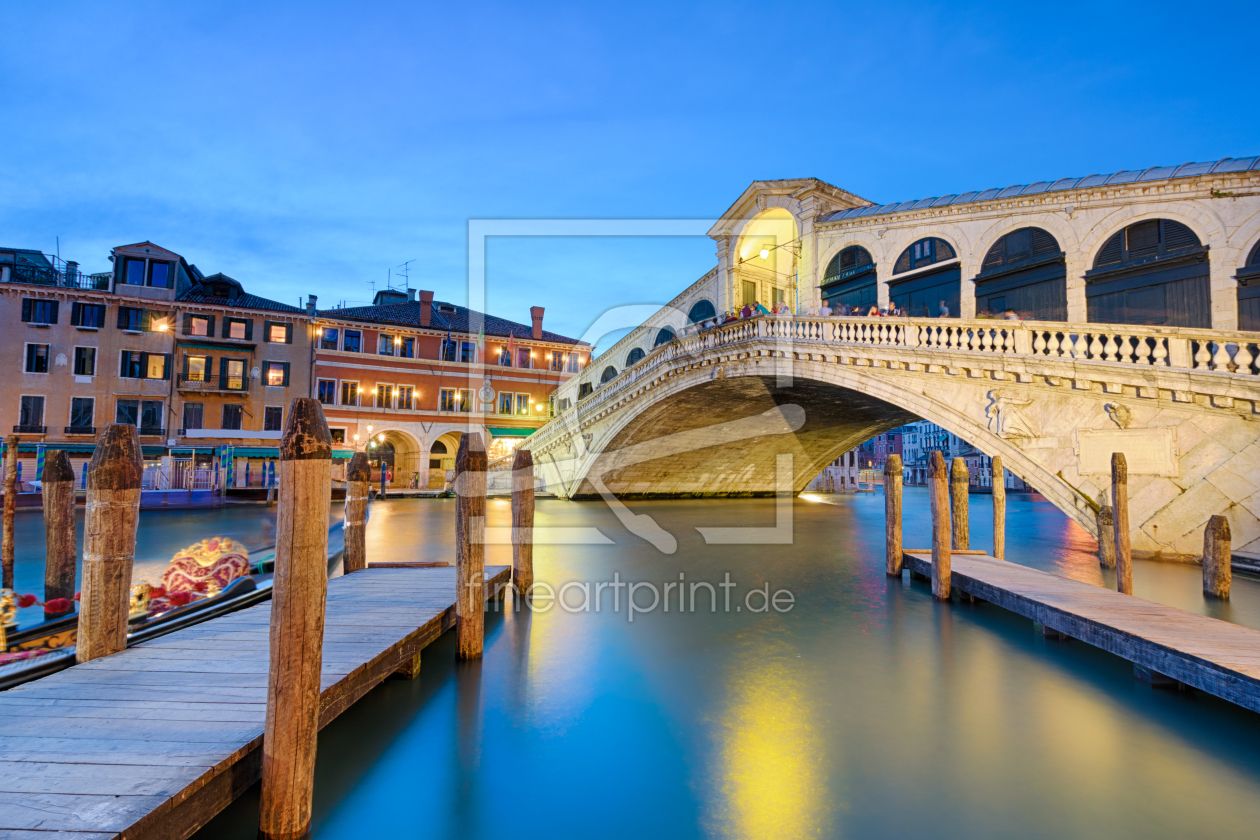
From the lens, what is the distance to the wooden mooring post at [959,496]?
26.2ft

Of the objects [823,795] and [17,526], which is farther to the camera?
[17,526]

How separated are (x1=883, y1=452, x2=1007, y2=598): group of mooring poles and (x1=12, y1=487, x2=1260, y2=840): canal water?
2.14 feet

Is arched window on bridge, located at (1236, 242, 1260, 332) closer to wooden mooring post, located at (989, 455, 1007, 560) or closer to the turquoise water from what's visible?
wooden mooring post, located at (989, 455, 1007, 560)

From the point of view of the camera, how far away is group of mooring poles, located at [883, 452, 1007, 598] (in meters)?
7.14

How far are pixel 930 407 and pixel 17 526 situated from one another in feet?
64.0

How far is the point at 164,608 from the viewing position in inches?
237

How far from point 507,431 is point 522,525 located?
79.6 feet

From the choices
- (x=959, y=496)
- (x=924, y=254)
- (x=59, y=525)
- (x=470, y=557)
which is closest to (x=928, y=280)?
(x=924, y=254)

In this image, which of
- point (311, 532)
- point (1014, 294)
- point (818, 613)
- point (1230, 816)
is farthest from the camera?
point (1014, 294)

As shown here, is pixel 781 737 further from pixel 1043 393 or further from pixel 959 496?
pixel 1043 393

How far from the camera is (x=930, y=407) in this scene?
1166 centimetres

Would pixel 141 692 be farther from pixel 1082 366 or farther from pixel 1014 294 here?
pixel 1014 294

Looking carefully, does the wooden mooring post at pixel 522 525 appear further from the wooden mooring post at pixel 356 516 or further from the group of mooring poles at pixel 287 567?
the wooden mooring post at pixel 356 516

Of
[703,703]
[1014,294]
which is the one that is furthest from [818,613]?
[1014,294]
